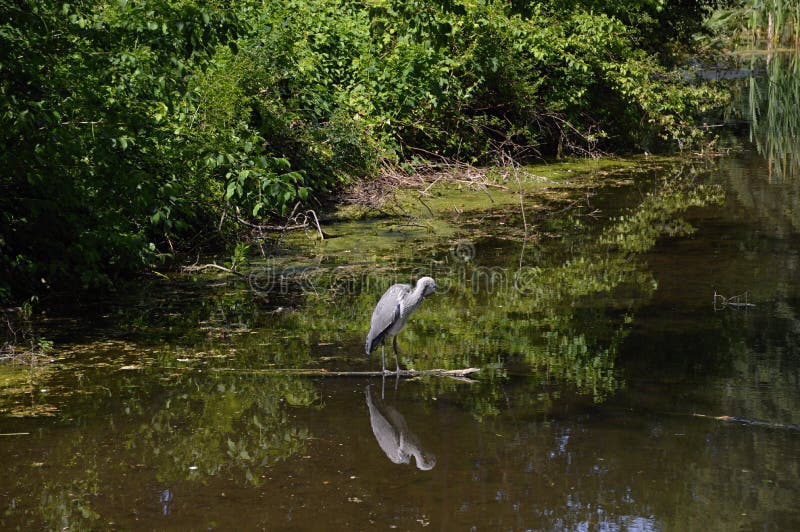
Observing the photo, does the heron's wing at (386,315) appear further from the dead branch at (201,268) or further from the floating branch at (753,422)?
the dead branch at (201,268)

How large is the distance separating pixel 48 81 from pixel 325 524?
453 cm

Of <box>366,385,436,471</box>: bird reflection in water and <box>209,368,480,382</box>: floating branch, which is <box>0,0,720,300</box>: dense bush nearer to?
<box>209,368,480,382</box>: floating branch

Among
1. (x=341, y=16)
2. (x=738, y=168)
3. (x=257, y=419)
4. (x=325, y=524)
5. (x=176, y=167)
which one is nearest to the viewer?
(x=325, y=524)

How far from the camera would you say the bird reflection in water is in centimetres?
553

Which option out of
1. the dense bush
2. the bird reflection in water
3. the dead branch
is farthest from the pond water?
the dense bush

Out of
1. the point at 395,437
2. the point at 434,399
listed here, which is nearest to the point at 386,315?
the point at 434,399

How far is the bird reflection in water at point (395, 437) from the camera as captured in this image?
553cm

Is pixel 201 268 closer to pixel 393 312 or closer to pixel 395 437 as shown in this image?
pixel 393 312

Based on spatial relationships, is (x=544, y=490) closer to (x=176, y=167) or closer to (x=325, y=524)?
(x=325, y=524)

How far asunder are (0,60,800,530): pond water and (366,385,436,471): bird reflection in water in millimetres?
17

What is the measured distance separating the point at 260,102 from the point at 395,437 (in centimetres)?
690

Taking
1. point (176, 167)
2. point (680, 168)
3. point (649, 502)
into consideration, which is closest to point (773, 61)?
point (680, 168)

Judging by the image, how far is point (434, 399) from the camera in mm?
6535

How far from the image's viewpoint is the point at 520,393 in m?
6.57
